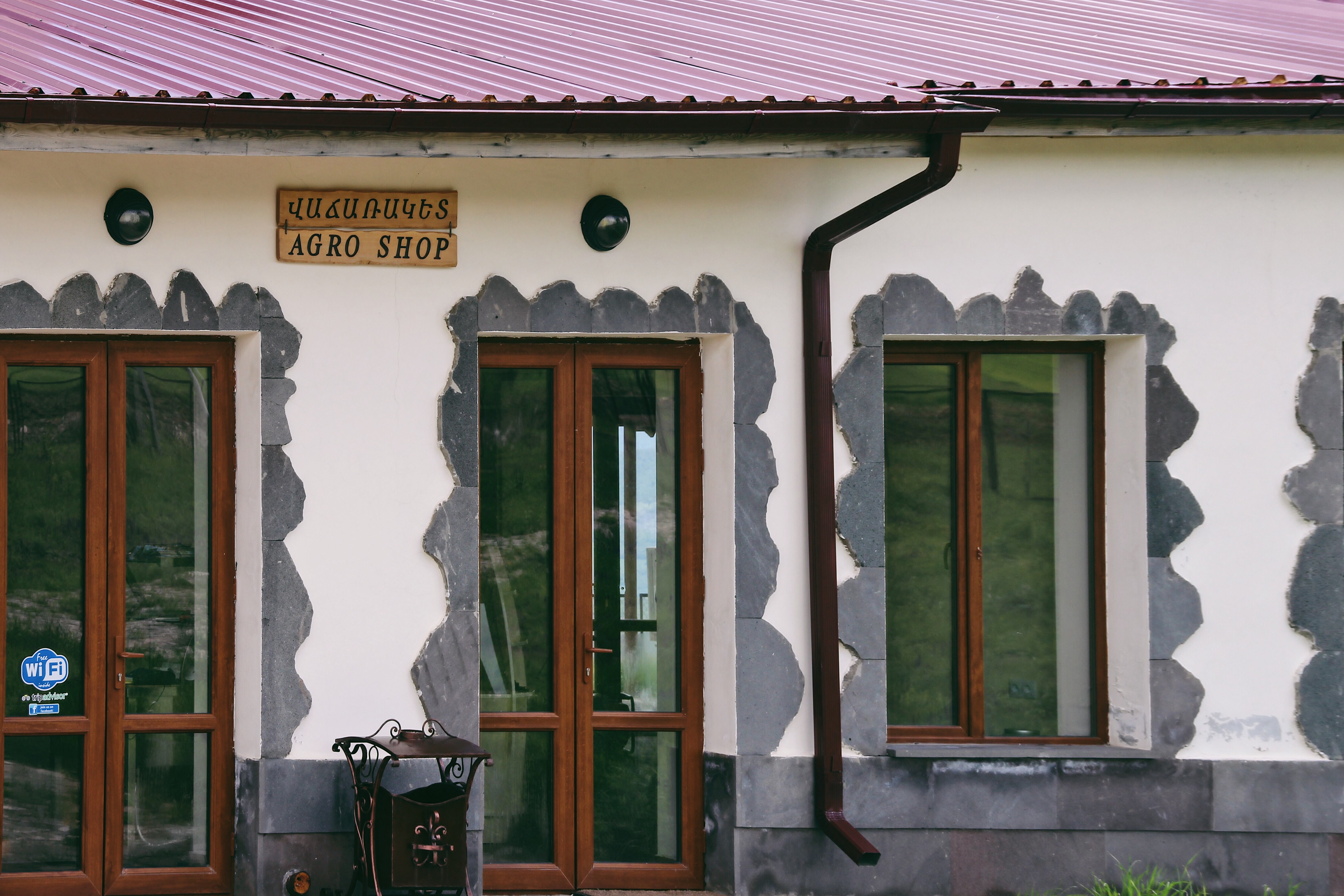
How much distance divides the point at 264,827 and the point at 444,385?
74.7 inches

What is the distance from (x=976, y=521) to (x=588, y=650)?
181 centimetres

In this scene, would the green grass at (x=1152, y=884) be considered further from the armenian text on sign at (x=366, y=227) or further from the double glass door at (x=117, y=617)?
the armenian text on sign at (x=366, y=227)

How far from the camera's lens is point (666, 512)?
16.9ft

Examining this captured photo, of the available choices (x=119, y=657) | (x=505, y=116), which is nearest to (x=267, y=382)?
(x=119, y=657)

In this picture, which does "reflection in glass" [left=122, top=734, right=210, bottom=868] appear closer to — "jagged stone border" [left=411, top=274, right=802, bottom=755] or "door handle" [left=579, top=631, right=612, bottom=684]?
"jagged stone border" [left=411, top=274, right=802, bottom=755]

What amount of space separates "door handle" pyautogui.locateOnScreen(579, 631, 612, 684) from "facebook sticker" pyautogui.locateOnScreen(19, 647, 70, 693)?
209 cm

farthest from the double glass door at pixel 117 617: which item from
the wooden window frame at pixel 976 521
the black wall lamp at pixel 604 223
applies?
the wooden window frame at pixel 976 521

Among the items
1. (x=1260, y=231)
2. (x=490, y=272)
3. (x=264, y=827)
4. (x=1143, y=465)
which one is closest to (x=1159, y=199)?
(x=1260, y=231)

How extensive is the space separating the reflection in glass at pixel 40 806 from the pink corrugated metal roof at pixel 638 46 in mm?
2591

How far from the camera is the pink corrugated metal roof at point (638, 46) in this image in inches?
176

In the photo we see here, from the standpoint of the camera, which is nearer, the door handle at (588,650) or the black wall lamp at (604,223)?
the black wall lamp at (604,223)

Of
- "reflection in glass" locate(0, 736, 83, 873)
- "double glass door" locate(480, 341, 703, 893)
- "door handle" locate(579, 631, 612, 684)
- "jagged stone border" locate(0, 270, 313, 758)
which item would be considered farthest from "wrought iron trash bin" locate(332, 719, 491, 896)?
"reflection in glass" locate(0, 736, 83, 873)

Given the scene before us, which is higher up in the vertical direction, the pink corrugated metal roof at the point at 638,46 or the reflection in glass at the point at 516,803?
the pink corrugated metal roof at the point at 638,46

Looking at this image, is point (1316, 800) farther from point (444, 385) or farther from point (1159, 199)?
point (444, 385)
